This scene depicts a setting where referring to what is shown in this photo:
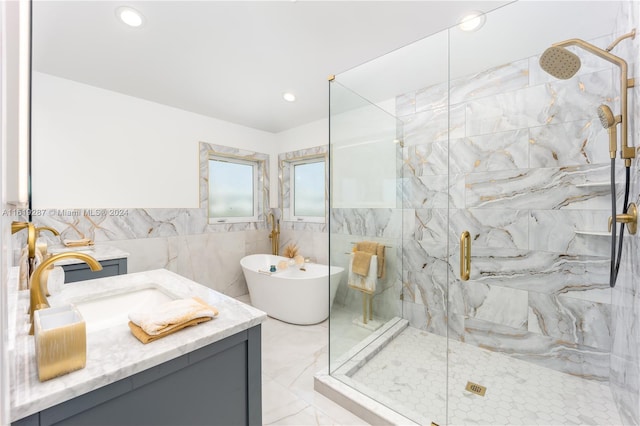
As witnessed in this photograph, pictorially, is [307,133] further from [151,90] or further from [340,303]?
[340,303]

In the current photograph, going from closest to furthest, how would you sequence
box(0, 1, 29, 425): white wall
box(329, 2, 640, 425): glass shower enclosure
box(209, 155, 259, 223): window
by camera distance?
1. box(0, 1, 29, 425): white wall
2. box(329, 2, 640, 425): glass shower enclosure
3. box(209, 155, 259, 223): window

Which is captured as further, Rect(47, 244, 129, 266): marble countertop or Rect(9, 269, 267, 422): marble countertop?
Rect(47, 244, 129, 266): marble countertop

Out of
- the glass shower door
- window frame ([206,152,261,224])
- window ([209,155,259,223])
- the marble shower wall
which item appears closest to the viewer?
the marble shower wall

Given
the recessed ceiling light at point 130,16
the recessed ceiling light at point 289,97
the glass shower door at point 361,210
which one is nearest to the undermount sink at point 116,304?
the glass shower door at point 361,210

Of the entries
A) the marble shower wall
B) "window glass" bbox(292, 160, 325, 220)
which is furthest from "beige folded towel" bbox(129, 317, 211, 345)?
"window glass" bbox(292, 160, 325, 220)

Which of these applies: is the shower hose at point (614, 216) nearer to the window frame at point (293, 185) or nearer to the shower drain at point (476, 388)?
the shower drain at point (476, 388)

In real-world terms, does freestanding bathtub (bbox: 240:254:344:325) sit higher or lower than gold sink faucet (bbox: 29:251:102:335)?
lower

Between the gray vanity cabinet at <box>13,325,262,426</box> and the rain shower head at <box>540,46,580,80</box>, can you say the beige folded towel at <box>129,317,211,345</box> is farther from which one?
the rain shower head at <box>540,46,580,80</box>

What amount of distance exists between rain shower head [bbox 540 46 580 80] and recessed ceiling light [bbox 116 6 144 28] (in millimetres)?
2374

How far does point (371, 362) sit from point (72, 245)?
2.75 metres

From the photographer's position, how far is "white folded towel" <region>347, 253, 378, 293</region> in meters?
2.40

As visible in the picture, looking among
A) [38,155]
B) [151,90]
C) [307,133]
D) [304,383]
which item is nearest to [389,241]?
[304,383]

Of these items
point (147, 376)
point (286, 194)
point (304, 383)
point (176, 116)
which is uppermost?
point (176, 116)

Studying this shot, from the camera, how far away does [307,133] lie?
3.87 meters
